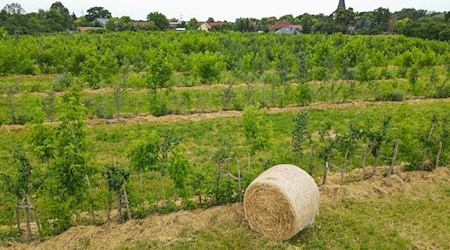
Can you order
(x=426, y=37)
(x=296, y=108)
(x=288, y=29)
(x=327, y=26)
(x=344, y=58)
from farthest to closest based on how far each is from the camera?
(x=288, y=29) < (x=327, y=26) < (x=426, y=37) < (x=344, y=58) < (x=296, y=108)

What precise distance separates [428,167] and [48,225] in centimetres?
1124

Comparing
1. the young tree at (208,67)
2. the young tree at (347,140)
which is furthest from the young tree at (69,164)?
the young tree at (208,67)

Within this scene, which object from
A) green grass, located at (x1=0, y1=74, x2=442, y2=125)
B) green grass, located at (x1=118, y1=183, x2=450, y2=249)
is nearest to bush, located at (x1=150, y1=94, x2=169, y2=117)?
green grass, located at (x1=0, y1=74, x2=442, y2=125)

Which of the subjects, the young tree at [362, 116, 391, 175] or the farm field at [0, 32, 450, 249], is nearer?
the farm field at [0, 32, 450, 249]

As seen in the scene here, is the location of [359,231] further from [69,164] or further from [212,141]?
[212,141]

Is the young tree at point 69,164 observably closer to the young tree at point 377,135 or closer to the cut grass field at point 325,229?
the cut grass field at point 325,229

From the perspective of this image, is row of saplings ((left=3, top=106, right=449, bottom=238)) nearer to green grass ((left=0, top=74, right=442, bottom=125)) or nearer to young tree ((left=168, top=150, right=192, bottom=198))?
young tree ((left=168, top=150, right=192, bottom=198))

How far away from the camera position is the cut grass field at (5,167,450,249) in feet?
28.9

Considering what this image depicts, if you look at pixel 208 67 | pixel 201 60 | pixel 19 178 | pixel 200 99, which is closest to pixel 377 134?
pixel 19 178

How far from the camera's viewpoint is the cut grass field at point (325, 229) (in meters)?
8.82

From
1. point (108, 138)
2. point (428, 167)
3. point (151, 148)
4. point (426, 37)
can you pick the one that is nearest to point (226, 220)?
point (151, 148)

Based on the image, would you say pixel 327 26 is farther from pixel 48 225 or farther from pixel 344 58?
pixel 48 225

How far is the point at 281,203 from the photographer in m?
8.87

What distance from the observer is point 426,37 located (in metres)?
61.2
